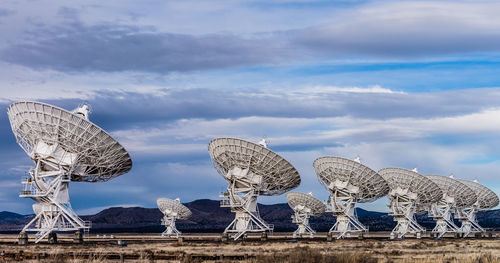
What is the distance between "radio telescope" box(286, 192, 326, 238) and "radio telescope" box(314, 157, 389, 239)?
17060mm

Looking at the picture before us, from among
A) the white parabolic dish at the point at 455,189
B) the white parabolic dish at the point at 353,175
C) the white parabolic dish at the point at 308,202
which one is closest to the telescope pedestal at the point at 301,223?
the white parabolic dish at the point at 308,202

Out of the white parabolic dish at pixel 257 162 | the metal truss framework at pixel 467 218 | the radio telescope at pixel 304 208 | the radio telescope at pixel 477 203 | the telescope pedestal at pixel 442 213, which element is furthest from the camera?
the metal truss framework at pixel 467 218

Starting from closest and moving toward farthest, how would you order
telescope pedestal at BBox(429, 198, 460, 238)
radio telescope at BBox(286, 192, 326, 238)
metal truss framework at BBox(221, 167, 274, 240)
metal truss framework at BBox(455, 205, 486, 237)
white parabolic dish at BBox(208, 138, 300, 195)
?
white parabolic dish at BBox(208, 138, 300, 195) → metal truss framework at BBox(221, 167, 274, 240) → radio telescope at BBox(286, 192, 326, 238) → telescope pedestal at BBox(429, 198, 460, 238) → metal truss framework at BBox(455, 205, 486, 237)

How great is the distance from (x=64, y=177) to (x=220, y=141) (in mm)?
15248

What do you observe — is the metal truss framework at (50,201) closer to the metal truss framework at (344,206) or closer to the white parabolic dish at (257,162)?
the white parabolic dish at (257,162)

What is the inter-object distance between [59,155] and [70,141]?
3.18 metres

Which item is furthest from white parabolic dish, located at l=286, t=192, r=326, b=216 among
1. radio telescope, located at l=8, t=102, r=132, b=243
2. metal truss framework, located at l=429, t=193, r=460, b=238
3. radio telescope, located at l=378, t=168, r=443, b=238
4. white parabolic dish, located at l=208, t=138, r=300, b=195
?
radio telescope, located at l=8, t=102, r=132, b=243

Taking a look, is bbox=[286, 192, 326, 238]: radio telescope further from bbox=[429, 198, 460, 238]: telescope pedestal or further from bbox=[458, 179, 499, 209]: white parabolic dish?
bbox=[458, 179, 499, 209]: white parabolic dish

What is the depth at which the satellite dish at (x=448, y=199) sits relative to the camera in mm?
96312

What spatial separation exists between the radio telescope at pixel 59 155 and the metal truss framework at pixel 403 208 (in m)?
40.5

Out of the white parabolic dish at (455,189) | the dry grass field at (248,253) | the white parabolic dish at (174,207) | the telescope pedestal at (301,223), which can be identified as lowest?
the dry grass field at (248,253)

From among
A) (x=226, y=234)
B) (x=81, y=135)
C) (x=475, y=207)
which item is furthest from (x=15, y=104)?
(x=475, y=207)

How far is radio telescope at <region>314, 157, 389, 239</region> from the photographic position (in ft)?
236

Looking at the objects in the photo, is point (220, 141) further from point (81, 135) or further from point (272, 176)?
point (81, 135)
